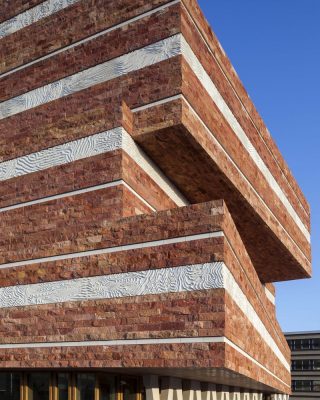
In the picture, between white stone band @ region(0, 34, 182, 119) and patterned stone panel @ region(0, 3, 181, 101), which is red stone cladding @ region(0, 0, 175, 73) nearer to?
patterned stone panel @ region(0, 3, 181, 101)

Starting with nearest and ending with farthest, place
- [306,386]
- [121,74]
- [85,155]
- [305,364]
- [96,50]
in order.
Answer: [85,155] → [121,74] → [96,50] → [306,386] → [305,364]

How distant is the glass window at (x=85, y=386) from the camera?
580 inches

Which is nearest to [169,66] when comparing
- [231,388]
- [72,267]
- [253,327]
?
[72,267]

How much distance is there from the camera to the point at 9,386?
52.6 feet

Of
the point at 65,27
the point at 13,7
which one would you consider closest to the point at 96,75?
the point at 65,27

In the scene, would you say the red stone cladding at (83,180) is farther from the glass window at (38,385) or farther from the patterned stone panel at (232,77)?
the glass window at (38,385)

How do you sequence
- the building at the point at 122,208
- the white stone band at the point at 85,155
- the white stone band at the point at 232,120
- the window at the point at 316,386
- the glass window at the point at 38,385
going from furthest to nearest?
the window at the point at 316,386 → the white stone band at the point at 232,120 → the white stone band at the point at 85,155 → the glass window at the point at 38,385 → the building at the point at 122,208

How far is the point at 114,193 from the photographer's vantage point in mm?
15352

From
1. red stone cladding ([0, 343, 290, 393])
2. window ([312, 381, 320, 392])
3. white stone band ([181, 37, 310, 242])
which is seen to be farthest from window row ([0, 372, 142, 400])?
window ([312, 381, 320, 392])

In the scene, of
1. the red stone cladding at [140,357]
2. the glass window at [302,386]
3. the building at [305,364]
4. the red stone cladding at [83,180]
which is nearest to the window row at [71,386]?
the red stone cladding at [140,357]

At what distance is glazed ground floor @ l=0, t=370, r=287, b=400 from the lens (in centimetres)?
1480

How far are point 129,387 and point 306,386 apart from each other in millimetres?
72462

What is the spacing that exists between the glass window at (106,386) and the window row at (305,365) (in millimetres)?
71952

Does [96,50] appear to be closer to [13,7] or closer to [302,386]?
[13,7]
